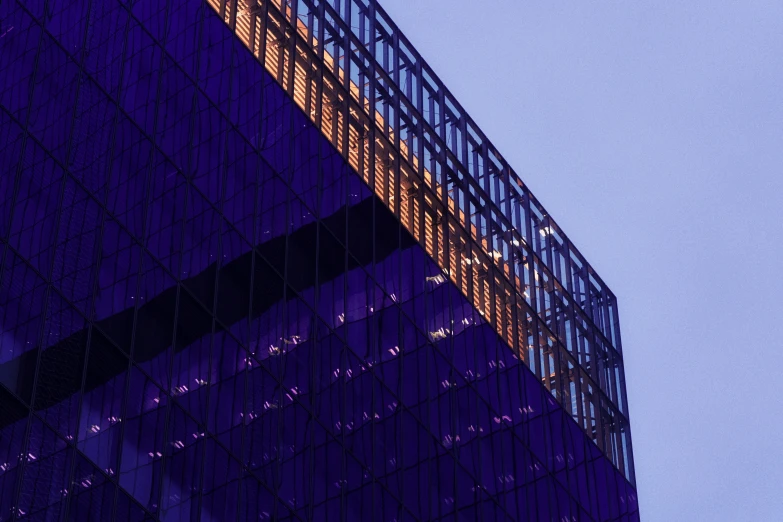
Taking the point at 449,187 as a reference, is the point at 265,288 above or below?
below

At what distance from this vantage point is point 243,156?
4525 centimetres

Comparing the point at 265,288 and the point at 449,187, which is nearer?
the point at 265,288

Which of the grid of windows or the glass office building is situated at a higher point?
the grid of windows

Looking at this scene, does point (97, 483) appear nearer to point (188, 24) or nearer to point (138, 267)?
point (138, 267)

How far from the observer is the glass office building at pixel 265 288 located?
1398 inches

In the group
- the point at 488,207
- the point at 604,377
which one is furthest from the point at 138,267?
the point at 604,377

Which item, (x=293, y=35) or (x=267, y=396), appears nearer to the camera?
(x=267, y=396)

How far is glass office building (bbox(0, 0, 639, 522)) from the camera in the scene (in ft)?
116

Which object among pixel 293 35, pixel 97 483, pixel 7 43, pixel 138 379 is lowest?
pixel 97 483

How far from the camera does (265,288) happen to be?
144ft

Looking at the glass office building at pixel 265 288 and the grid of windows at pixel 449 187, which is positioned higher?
the grid of windows at pixel 449 187

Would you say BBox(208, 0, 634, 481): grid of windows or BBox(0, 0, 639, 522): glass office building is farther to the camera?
BBox(208, 0, 634, 481): grid of windows

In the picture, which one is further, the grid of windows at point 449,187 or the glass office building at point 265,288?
the grid of windows at point 449,187

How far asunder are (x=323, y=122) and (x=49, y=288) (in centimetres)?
1760
